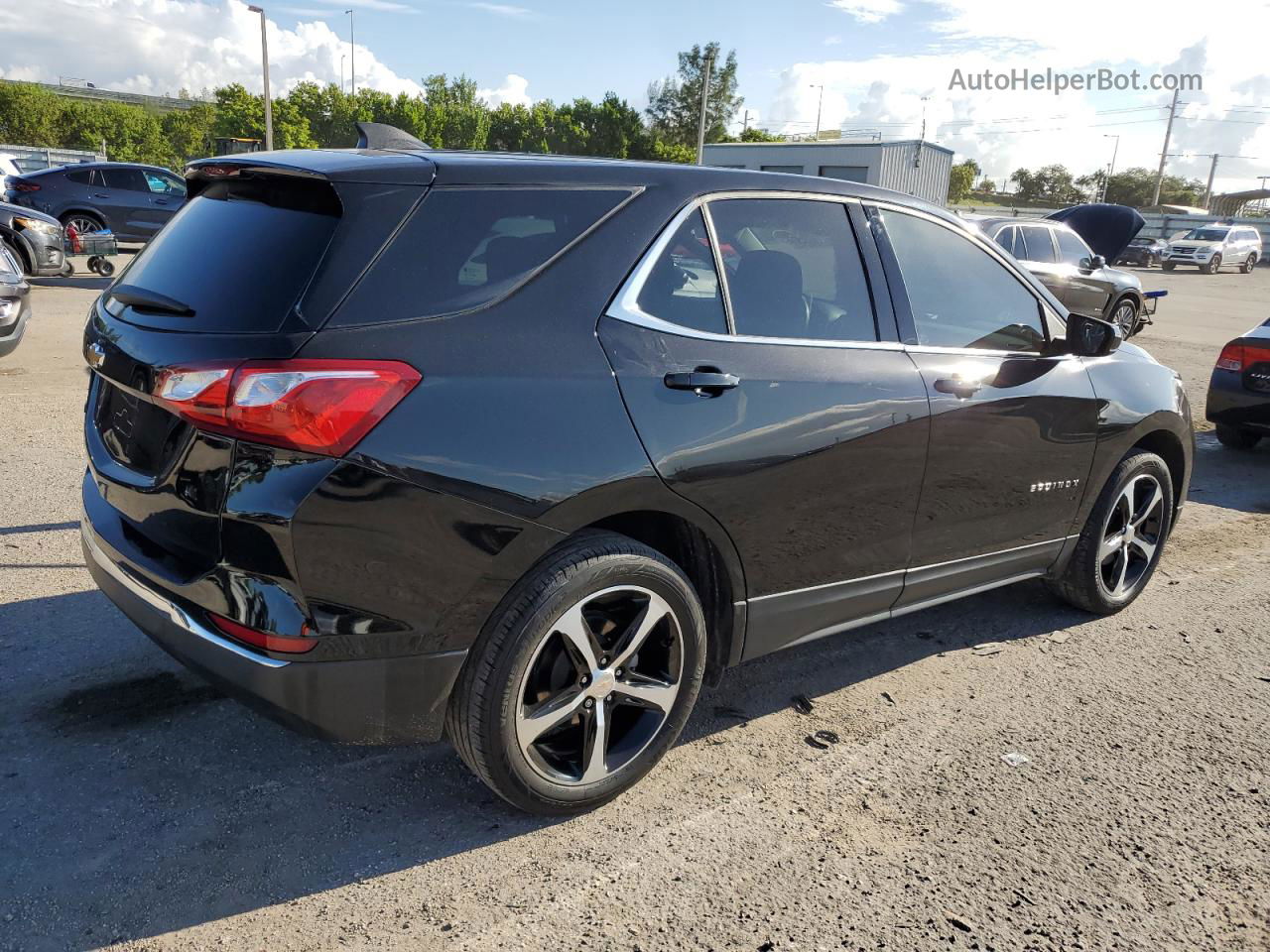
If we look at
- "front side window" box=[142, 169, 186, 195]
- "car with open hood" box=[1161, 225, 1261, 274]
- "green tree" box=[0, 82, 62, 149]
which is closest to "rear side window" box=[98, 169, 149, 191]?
"front side window" box=[142, 169, 186, 195]

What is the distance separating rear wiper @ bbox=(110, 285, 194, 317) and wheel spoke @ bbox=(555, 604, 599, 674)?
1211mm

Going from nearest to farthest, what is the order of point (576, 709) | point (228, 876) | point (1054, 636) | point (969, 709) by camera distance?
point (228, 876), point (576, 709), point (969, 709), point (1054, 636)

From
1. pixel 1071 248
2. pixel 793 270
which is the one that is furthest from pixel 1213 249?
pixel 793 270

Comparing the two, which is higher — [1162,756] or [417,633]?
[417,633]

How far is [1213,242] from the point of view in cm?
3644

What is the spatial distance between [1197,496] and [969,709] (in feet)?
14.0

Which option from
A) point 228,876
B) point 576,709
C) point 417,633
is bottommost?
point 228,876

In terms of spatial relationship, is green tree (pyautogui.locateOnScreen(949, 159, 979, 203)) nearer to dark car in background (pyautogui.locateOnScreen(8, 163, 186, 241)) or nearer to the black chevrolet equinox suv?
dark car in background (pyautogui.locateOnScreen(8, 163, 186, 241))

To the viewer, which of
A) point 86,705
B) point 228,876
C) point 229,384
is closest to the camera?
point 229,384

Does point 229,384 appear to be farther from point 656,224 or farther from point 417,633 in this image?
point 656,224

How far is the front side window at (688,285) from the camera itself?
9.10 ft

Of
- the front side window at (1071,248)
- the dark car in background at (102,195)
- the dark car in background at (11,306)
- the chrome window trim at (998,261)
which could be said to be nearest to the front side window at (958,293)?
the chrome window trim at (998,261)

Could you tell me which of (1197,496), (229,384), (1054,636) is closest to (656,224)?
(229,384)

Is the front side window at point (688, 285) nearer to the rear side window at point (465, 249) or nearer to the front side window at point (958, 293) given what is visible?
the rear side window at point (465, 249)
